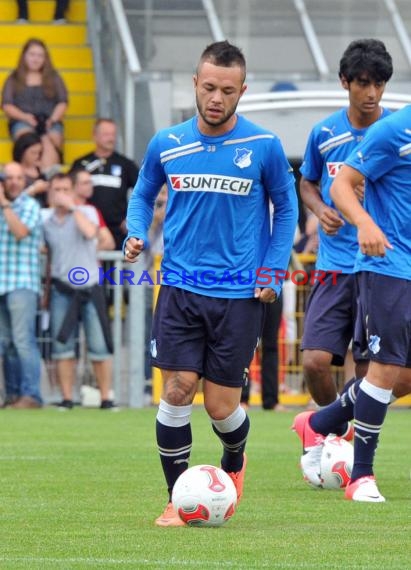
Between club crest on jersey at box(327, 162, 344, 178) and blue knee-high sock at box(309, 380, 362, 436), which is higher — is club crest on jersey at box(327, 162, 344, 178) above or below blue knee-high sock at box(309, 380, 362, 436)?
above

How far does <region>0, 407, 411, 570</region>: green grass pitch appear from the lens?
5.87m

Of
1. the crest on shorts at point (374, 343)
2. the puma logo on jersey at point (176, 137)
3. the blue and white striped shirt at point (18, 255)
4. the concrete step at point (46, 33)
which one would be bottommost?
the blue and white striped shirt at point (18, 255)

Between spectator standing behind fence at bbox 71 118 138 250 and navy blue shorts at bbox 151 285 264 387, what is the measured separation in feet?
31.7

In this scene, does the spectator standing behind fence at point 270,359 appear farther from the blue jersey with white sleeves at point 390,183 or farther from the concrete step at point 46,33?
the concrete step at point 46,33

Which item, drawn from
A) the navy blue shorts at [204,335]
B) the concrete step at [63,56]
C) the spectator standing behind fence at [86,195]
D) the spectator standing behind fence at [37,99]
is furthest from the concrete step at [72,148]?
the navy blue shorts at [204,335]

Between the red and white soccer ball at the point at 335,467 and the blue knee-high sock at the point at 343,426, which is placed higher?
the blue knee-high sock at the point at 343,426

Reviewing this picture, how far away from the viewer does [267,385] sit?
15.6 m

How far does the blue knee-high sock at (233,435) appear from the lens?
7.30m

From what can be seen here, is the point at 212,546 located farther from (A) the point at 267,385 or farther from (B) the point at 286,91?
(B) the point at 286,91

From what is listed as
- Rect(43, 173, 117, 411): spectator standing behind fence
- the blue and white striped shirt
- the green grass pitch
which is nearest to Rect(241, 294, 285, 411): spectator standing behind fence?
Rect(43, 173, 117, 411): spectator standing behind fence

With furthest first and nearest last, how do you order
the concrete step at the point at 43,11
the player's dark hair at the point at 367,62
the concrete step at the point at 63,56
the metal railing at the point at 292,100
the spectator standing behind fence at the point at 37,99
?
the concrete step at the point at 43,11, the concrete step at the point at 63,56, the spectator standing behind fence at the point at 37,99, the metal railing at the point at 292,100, the player's dark hair at the point at 367,62

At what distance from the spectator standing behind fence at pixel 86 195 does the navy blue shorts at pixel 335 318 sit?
7.00m

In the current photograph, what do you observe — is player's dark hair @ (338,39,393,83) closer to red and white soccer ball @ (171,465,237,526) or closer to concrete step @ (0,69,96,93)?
red and white soccer ball @ (171,465,237,526)

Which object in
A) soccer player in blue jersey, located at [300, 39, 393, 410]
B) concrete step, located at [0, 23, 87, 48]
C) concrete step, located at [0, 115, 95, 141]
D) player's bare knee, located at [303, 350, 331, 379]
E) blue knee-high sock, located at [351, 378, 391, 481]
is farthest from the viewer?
concrete step, located at [0, 23, 87, 48]
